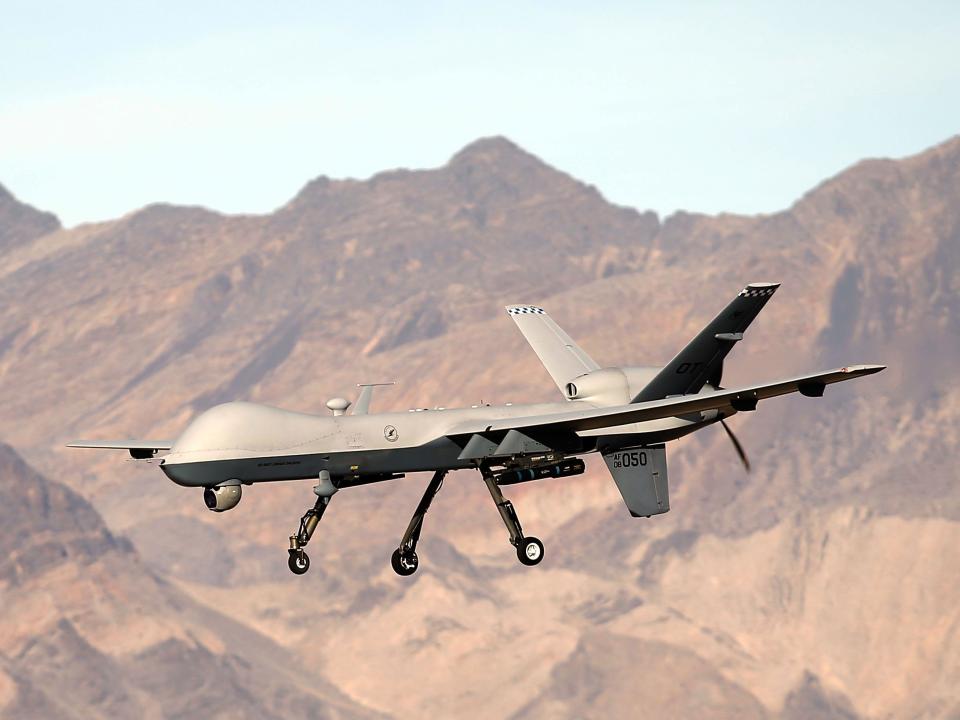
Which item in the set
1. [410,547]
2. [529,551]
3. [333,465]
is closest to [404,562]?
[410,547]

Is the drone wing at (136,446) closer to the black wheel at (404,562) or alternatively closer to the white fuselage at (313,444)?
the white fuselage at (313,444)

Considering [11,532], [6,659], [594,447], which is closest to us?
[594,447]

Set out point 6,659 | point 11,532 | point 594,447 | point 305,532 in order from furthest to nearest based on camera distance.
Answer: point 11,532
point 6,659
point 594,447
point 305,532

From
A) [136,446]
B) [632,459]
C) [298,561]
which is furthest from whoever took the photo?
[136,446]

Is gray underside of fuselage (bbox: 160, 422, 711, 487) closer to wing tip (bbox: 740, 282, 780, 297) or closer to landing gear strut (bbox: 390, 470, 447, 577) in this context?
landing gear strut (bbox: 390, 470, 447, 577)

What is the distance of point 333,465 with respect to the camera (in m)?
37.6

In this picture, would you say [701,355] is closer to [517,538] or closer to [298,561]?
[517,538]

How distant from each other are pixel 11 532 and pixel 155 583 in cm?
1824

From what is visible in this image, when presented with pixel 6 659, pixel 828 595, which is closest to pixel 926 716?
pixel 828 595

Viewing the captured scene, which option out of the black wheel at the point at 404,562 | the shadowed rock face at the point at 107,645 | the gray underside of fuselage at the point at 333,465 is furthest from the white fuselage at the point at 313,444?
the shadowed rock face at the point at 107,645

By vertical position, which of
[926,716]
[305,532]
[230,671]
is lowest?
[926,716]

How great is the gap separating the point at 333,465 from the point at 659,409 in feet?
25.9

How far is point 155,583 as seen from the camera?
630 feet

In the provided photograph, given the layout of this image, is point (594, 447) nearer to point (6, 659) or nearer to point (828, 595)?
point (6, 659)
